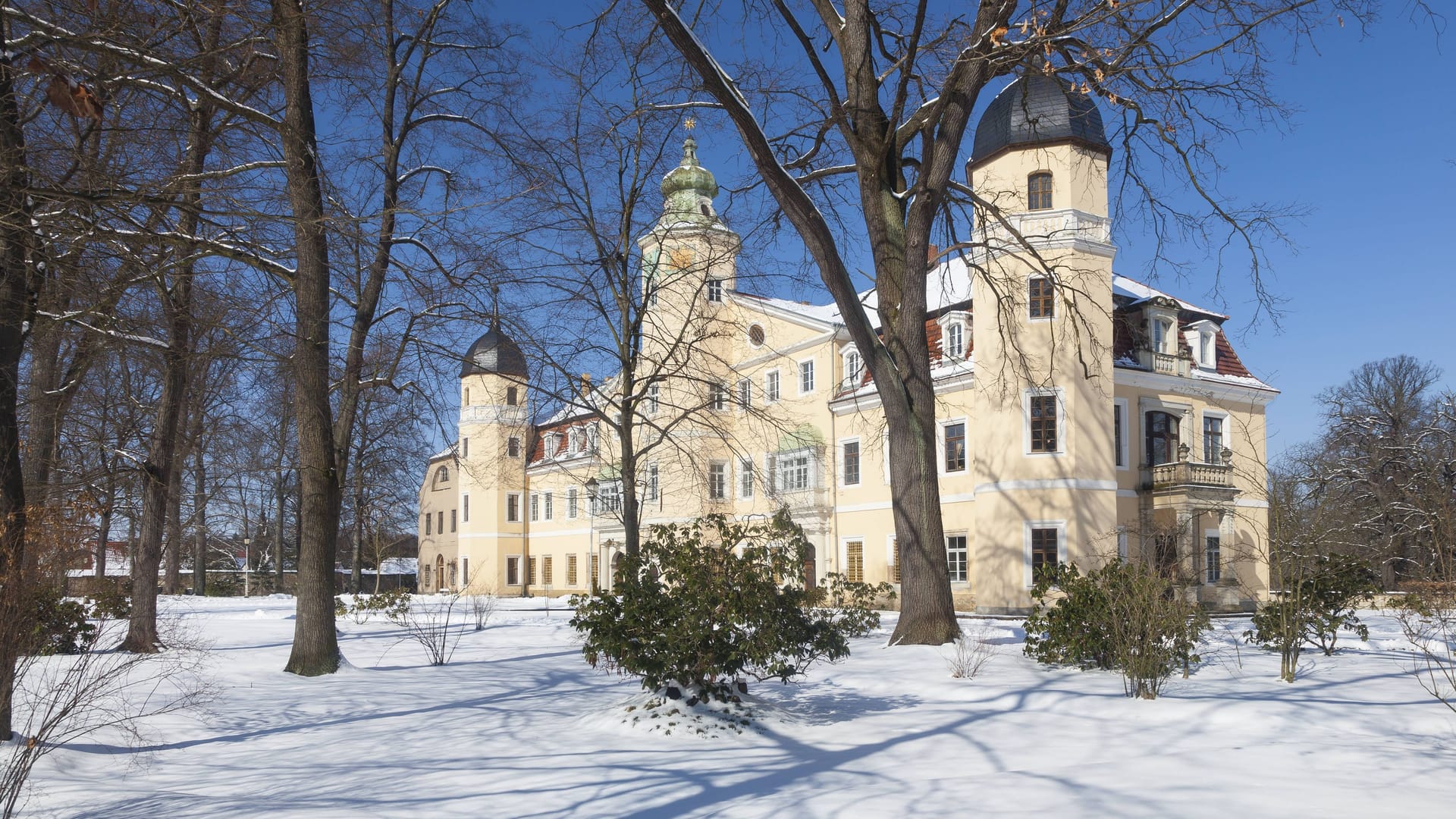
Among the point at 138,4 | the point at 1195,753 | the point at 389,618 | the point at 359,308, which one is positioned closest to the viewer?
the point at 138,4

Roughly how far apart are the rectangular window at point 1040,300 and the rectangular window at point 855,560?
364 inches

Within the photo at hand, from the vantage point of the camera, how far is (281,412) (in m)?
18.5

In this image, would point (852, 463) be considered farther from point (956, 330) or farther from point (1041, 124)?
point (1041, 124)

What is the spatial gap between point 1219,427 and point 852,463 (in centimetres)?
1038

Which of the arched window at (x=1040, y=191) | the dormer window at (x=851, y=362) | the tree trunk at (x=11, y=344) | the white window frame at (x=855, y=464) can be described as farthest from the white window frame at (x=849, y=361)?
the tree trunk at (x=11, y=344)

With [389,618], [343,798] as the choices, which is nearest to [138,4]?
[343,798]

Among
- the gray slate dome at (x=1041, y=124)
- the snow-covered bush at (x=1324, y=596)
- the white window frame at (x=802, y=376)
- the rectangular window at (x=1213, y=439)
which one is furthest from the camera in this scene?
the white window frame at (x=802, y=376)

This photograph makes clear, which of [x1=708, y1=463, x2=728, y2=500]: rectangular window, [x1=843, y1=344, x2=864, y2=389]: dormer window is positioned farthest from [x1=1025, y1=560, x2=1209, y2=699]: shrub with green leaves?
[x1=708, y1=463, x2=728, y2=500]: rectangular window

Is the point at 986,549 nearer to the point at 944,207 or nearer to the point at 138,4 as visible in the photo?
the point at 944,207

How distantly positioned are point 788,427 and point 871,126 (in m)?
22.2

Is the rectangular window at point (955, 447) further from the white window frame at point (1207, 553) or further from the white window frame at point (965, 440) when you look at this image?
the white window frame at point (1207, 553)

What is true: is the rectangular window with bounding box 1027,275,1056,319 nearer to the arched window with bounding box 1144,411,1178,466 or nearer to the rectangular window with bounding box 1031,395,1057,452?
the rectangular window with bounding box 1031,395,1057,452

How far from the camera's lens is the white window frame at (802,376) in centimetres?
3450

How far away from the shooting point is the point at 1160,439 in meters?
28.6
